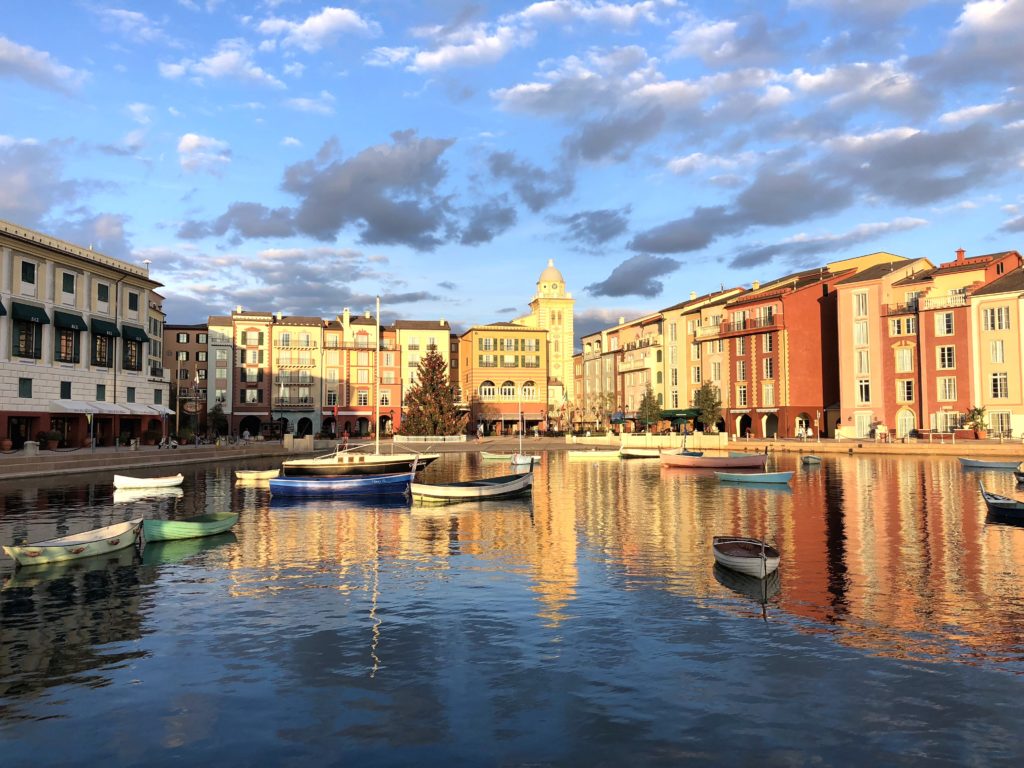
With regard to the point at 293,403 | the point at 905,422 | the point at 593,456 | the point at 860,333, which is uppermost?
the point at 860,333

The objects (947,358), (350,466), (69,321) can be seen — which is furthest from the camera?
(947,358)

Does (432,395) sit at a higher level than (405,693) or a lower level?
higher

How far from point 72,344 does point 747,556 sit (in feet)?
188

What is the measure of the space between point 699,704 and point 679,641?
2991 mm

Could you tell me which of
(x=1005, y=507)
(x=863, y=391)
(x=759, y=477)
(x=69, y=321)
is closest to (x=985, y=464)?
(x=759, y=477)

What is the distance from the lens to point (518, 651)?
13.9 m

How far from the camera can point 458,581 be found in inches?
774

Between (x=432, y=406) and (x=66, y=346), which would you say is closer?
(x=66, y=346)

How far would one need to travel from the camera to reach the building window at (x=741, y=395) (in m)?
93.7

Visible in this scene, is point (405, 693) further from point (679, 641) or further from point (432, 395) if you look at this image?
point (432, 395)

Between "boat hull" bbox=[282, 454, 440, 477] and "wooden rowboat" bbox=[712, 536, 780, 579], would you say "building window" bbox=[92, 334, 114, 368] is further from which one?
"wooden rowboat" bbox=[712, 536, 780, 579]

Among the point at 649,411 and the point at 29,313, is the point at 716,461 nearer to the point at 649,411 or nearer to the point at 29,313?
the point at 649,411

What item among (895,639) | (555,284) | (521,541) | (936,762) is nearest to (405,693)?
(936,762)

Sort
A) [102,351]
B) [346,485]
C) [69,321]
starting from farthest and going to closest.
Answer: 1. [102,351]
2. [69,321]
3. [346,485]
